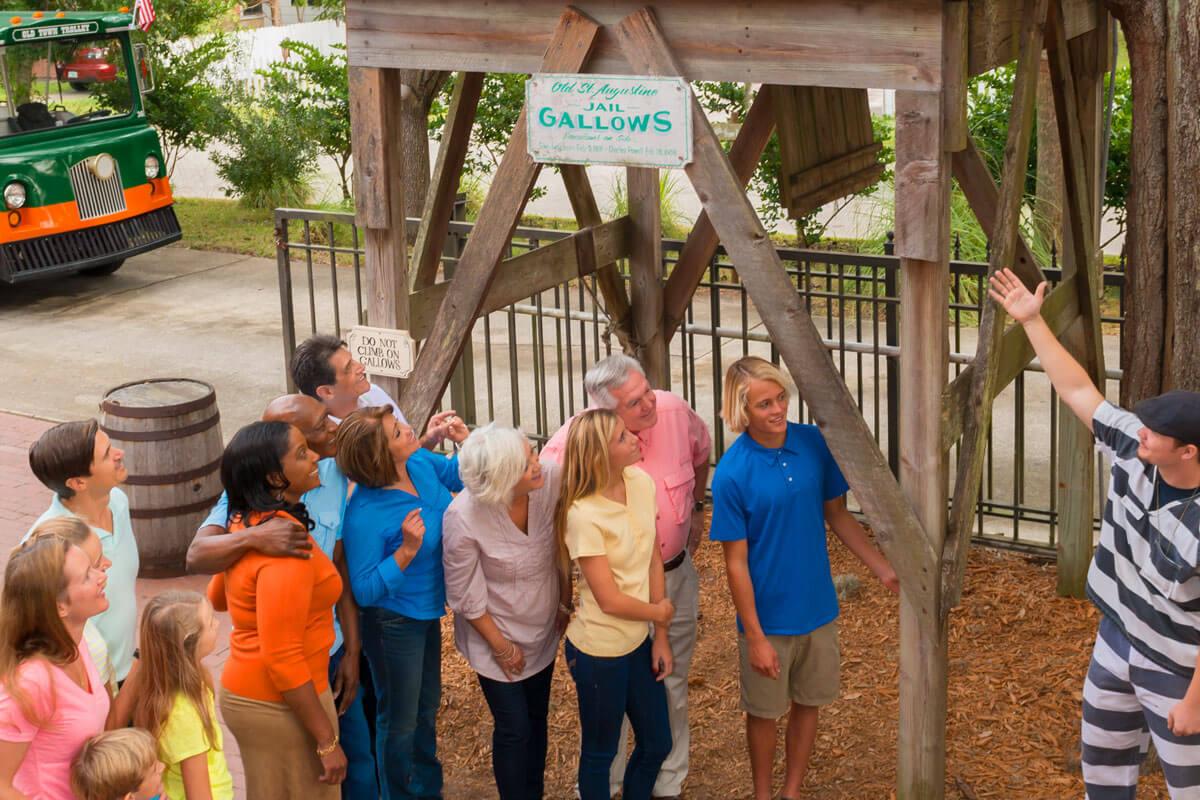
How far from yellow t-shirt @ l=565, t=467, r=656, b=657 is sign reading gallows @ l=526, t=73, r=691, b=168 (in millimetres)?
985

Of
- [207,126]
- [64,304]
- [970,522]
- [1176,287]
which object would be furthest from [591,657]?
[207,126]

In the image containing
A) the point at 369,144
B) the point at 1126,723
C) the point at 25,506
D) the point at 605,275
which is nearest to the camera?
the point at 1126,723

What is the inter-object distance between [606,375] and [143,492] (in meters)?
2.97

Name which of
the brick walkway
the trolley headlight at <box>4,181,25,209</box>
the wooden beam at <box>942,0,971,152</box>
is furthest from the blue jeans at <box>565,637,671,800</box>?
the trolley headlight at <box>4,181,25,209</box>

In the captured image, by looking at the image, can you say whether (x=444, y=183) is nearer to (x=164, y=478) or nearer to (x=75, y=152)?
(x=164, y=478)

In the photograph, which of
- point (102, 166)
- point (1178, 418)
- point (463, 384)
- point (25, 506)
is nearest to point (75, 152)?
point (102, 166)

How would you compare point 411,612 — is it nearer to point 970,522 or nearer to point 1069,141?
point 970,522

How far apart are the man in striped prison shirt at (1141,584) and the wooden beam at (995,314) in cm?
31

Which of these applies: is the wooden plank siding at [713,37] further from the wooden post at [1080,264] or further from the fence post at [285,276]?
the fence post at [285,276]

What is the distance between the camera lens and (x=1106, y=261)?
11.8 metres

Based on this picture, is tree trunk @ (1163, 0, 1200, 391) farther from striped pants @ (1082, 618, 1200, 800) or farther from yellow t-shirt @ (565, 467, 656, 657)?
yellow t-shirt @ (565, 467, 656, 657)

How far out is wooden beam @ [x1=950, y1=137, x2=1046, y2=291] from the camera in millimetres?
5453

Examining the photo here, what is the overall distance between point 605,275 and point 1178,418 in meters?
3.11

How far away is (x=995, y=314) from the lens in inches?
180
